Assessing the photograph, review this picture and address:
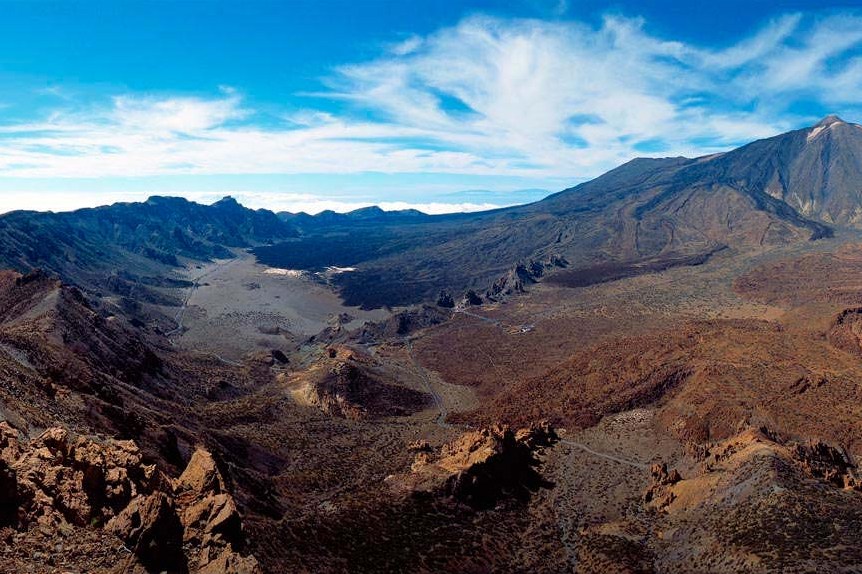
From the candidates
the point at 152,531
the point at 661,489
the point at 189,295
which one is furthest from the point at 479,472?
the point at 189,295

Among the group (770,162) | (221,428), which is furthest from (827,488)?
(770,162)

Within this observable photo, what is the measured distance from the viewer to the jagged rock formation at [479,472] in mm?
29141

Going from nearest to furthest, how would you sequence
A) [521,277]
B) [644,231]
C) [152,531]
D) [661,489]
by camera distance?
1. [152,531]
2. [661,489]
3. [521,277]
4. [644,231]

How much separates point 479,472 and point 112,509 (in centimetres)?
1868

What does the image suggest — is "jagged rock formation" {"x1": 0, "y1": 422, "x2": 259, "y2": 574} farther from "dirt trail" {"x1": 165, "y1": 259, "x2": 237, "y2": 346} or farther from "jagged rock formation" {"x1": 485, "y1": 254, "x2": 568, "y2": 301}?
"jagged rock formation" {"x1": 485, "y1": 254, "x2": 568, "y2": 301}

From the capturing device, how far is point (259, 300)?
129000mm

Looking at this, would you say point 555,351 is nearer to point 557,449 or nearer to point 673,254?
point 557,449

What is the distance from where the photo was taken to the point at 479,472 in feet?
98.4

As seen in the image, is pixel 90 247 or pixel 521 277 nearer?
pixel 521 277

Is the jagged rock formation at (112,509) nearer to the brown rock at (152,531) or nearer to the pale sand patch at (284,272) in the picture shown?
the brown rock at (152,531)

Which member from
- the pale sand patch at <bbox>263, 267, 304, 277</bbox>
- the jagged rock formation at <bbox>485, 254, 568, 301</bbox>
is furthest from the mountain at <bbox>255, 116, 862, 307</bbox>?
the pale sand patch at <bbox>263, 267, 304, 277</bbox>

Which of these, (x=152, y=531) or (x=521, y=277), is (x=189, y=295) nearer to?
(x=521, y=277)

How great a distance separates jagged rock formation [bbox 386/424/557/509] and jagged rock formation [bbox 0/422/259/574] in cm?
1312

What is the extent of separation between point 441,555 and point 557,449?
16295 mm
